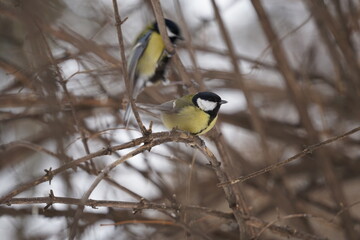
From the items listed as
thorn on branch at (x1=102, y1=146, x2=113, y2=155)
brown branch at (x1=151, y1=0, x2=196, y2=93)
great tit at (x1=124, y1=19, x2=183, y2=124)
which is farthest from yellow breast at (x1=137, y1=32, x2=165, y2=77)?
thorn on branch at (x1=102, y1=146, x2=113, y2=155)

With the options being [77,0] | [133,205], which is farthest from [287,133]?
[133,205]

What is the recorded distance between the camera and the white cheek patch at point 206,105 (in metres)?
1.63

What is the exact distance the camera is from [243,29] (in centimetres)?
322

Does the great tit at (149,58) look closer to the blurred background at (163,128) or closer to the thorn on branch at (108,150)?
the blurred background at (163,128)

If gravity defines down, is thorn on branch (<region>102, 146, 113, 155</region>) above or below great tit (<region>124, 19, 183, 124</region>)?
below

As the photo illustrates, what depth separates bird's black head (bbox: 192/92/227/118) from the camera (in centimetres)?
162

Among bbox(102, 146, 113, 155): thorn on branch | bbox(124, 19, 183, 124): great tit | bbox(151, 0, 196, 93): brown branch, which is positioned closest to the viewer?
bbox(102, 146, 113, 155): thorn on branch

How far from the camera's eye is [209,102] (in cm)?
163

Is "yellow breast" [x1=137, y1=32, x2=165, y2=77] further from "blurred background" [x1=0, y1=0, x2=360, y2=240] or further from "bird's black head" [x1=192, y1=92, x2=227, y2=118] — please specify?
"bird's black head" [x1=192, y1=92, x2=227, y2=118]

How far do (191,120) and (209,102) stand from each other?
0.09 m

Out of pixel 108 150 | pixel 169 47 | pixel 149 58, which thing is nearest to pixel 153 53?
pixel 149 58

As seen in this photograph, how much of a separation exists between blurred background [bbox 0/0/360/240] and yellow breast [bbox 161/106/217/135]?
2.7 inches

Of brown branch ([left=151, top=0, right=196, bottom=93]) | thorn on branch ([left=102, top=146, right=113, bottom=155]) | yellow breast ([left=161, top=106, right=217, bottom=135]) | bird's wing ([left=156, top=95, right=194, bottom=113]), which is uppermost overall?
brown branch ([left=151, top=0, right=196, bottom=93])

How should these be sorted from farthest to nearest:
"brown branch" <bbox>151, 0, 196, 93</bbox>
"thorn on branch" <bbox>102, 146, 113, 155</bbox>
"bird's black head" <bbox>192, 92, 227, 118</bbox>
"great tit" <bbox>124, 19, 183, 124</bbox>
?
1. "great tit" <bbox>124, 19, 183, 124</bbox>
2. "bird's black head" <bbox>192, 92, 227, 118</bbox>
3. "brown branch" <bbox>151, 0, 196, 93</bbox>
4. "thorn on branch" <bbox>102, 146, 113, 155</bbox>
